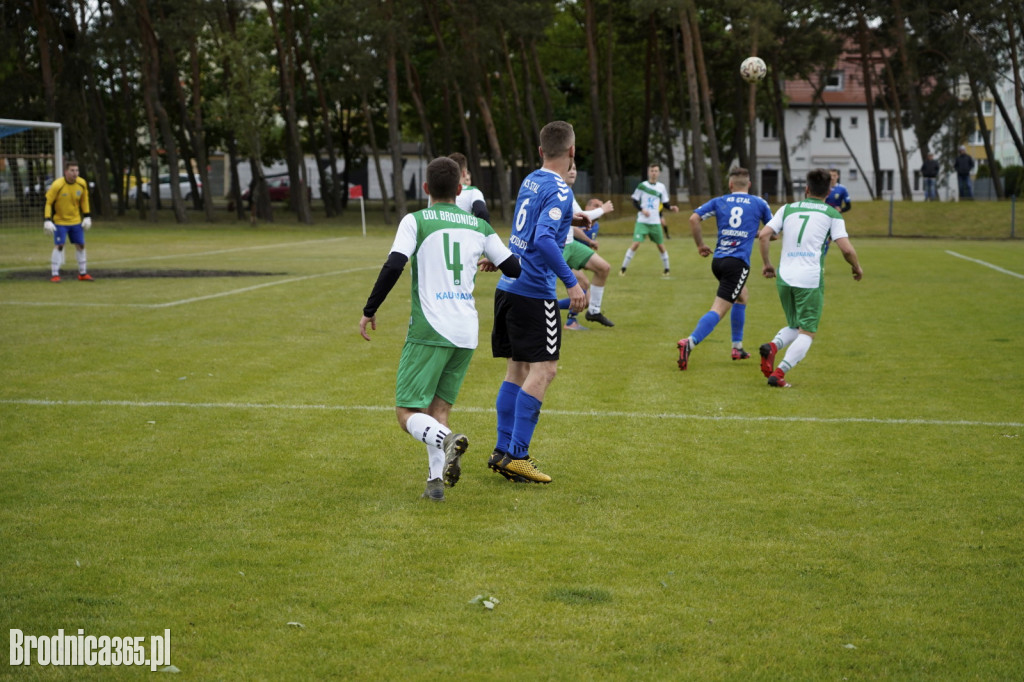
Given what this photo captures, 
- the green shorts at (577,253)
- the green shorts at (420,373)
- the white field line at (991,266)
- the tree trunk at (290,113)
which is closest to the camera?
the green shorts at (420,373)

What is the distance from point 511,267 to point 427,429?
1.06 meters

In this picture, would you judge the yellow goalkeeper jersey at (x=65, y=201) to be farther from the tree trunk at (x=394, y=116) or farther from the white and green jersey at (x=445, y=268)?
the tree trunk at (x=394, y=116)

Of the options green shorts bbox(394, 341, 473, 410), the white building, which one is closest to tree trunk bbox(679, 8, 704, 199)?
green shorts bbox(394, 341, 473, 410)

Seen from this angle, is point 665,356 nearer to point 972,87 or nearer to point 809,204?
point 809,204

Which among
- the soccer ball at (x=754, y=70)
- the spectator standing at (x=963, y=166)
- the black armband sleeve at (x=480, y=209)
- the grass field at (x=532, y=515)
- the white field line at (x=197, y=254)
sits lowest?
the grass field at (x=532, y=515)

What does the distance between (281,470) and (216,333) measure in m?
6.81

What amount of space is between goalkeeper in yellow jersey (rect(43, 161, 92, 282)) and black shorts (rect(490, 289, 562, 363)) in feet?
51.0

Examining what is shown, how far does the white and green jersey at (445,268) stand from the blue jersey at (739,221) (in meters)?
6.06

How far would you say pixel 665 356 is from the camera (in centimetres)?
1224

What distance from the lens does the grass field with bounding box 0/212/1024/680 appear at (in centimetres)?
432

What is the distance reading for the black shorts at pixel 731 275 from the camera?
11.9 metres

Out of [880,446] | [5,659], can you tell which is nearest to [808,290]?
[880,446]
